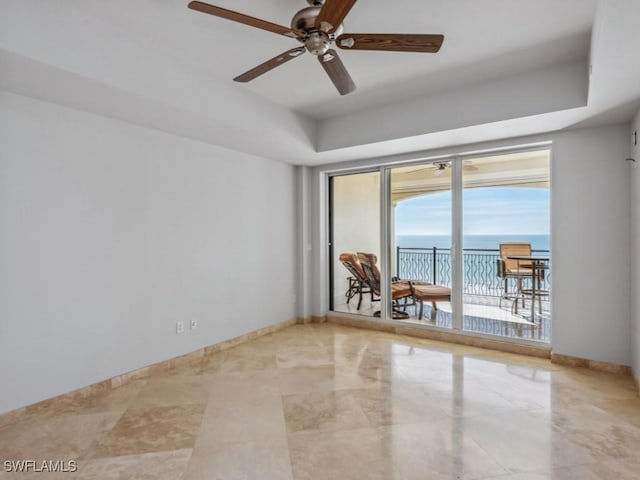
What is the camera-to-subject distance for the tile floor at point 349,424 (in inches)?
78.9

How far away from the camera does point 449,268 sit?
4.43m

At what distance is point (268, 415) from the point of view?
→ 2590 millimetres

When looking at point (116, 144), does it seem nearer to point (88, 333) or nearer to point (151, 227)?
point (151, 227)

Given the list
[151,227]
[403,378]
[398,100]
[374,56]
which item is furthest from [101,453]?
[398,100]

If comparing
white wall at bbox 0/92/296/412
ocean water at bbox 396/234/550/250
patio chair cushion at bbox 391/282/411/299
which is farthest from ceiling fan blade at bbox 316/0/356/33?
patio chair cushion at bbox 391/282/411/299

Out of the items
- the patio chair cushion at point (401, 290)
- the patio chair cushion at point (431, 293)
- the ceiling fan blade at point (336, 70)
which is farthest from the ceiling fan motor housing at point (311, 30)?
the patio chair cushion at point (401, 290)

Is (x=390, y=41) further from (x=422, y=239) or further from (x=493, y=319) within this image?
(x=493, y=319)

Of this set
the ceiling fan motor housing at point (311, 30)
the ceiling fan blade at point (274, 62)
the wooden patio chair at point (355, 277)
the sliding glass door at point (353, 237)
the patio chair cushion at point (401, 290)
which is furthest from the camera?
the wooden patio chair at point (355, 277)

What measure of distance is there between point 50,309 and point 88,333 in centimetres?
36

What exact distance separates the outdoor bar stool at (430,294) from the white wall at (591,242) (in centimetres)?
118

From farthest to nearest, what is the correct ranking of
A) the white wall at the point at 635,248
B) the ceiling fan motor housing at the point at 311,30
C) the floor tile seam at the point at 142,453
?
the white wall at the point at 635,248 < the floor tile seam at the point at 142,453 < the ceiling fan motor housing at the point at 311,30

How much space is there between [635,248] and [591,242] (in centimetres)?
34

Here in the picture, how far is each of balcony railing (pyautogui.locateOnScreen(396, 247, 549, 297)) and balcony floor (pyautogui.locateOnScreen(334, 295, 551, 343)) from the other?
0.49 feet

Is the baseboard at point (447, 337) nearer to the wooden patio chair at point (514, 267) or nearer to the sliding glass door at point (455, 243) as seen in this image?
the sliding glass door at point (455, 243)
